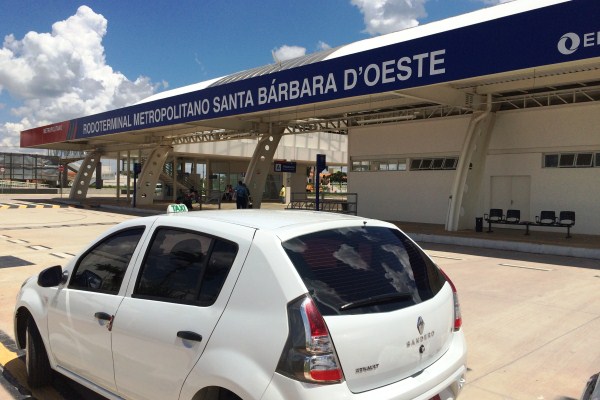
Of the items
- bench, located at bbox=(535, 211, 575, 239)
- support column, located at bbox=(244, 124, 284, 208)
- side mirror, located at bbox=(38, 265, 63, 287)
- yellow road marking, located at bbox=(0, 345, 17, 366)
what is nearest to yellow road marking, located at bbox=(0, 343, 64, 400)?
yellow road marking, located at bbox=(0, 345, 17, 366)

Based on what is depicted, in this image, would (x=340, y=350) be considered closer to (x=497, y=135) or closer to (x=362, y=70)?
(x=362, y=70)

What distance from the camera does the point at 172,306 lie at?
277 cm

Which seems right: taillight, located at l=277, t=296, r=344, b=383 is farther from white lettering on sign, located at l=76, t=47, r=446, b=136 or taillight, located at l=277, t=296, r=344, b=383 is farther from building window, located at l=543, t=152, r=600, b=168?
building window, located at l=543, t=152, r=600, b=168

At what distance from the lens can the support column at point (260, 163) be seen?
2347cm

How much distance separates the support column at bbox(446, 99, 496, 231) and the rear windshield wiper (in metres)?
14.2

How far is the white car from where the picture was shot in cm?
229

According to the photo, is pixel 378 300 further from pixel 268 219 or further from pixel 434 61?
pixel 434 61

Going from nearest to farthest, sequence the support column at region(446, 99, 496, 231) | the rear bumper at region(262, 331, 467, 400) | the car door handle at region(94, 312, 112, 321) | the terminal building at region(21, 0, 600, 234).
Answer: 1. the rear bumper at region(262, 331, 467, 400)
2. the car door handle at region(94, 312, 112, 321)
3. the terminal building at region(21, 0, 600, 234)
4. the support column at region(446, 99, 496, 231)

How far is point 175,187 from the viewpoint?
38.7m

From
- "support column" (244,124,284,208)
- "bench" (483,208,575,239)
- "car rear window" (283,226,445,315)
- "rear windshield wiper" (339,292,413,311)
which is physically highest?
"support column" (244,124,284,208)

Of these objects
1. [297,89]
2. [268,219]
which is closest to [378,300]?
[268,219]

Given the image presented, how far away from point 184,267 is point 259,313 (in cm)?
74

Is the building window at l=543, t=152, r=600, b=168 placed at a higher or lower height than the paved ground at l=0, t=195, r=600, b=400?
higher

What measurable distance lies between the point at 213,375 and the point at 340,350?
25.5 inches
